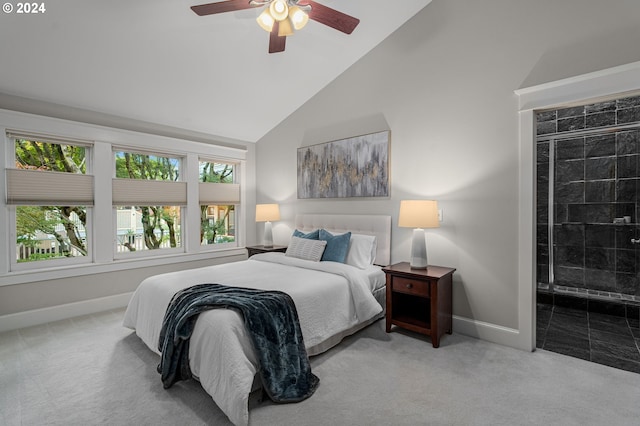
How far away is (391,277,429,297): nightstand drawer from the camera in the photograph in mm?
2883

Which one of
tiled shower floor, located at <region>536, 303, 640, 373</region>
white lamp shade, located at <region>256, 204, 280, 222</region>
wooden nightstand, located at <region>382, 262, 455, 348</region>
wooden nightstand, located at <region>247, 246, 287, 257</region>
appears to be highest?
white lamp shade, located at <region>256, 204, 280, 222</region>

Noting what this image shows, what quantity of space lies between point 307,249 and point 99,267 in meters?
2.52

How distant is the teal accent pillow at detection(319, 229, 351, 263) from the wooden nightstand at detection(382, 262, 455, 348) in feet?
2.00

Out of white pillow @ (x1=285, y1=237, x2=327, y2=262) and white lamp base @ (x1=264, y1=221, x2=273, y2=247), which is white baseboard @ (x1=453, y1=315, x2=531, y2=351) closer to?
white pillow @ (x1=285, y1=237, x2=327, y2=262)

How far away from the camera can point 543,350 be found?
109 inches

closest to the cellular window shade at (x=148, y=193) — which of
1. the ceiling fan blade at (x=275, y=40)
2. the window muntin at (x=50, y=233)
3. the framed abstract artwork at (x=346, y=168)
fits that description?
the window muntin at (x=50, y=233)

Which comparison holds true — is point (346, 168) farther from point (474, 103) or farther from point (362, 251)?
point (474, 103)

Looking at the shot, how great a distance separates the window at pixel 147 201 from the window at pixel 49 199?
368mm

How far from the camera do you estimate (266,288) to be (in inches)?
102

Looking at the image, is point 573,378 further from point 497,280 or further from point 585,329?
point 585,329

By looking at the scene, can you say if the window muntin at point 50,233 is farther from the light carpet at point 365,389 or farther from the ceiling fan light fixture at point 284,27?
the ceiling fan light fixture at point 284,27

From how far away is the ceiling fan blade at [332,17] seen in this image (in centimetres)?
234

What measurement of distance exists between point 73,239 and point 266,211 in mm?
2401

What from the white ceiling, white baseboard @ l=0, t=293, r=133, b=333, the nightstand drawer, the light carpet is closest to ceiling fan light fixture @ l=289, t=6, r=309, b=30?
the white ceiling
